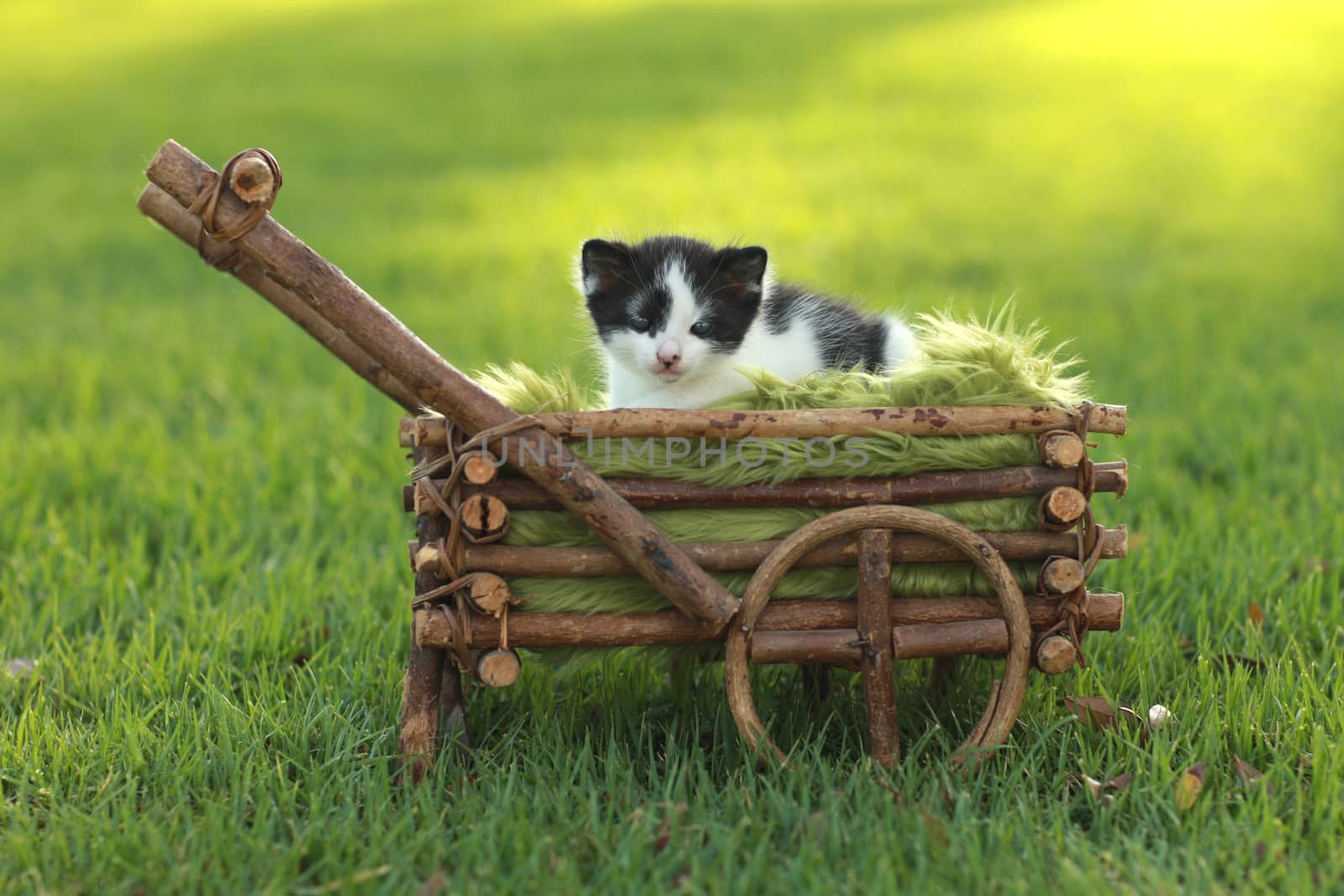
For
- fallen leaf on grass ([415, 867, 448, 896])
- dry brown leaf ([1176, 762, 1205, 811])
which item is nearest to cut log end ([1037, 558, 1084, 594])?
dry brown leaf ([1176, 762, 1205, 811])

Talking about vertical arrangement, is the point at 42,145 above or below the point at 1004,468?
above

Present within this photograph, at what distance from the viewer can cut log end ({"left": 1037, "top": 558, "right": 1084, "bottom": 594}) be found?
2.51m

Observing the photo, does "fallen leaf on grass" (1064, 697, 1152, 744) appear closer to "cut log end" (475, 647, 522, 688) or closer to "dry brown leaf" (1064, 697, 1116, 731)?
"dry brown leaf" (1064, 697, 1116, 731)

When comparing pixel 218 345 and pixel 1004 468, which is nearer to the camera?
pixel 1004 468

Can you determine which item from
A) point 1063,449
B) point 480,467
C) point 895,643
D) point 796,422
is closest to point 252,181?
point 480,467

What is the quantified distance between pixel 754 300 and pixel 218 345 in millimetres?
4448

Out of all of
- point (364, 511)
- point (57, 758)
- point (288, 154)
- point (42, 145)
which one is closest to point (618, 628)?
point (57, 758)

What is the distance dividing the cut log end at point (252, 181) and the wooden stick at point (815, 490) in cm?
65

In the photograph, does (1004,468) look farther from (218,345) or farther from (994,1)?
(994,1)

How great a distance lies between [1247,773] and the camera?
98.4 inches

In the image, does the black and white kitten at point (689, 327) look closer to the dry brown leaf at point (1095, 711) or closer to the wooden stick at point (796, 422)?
the wooden stick at point (796, 422)

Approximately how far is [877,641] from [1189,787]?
67 centimetres

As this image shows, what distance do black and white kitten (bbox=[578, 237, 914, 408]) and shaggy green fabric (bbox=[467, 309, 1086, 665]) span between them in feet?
1.06

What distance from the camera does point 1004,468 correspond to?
8.34ft
